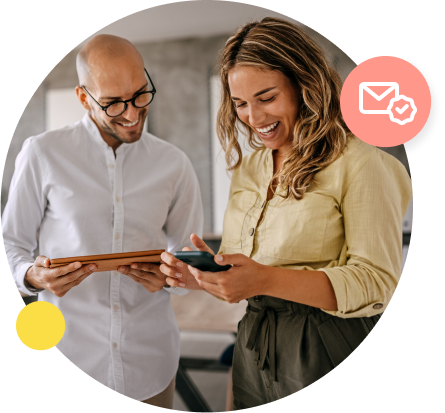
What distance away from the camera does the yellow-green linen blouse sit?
859 millimetres

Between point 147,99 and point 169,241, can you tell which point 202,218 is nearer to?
point 169,241

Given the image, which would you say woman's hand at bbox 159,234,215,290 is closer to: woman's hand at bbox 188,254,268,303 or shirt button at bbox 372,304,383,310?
woman's hand at bbox 188,254,268,303

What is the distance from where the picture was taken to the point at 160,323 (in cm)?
112

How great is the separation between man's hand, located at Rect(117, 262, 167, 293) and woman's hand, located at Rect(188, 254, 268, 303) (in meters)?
0.20

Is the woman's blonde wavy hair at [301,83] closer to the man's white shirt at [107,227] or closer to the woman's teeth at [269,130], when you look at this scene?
the woman's teeth at [269,130]

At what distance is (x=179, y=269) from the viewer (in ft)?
3.13

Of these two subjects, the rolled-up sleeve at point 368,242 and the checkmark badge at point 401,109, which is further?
the checkmark badge at point 401,109

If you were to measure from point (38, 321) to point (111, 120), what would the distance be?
0.58 m

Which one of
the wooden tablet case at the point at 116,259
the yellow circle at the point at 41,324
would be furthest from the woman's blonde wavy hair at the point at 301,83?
the yellow circle at the point at 41,324

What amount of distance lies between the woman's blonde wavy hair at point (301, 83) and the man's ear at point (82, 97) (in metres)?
0.36

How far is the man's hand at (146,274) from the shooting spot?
999mm

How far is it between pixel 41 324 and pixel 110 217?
35 cm

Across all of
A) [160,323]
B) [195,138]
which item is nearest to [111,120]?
[195,138]

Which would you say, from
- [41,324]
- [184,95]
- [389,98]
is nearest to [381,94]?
[389,98]
